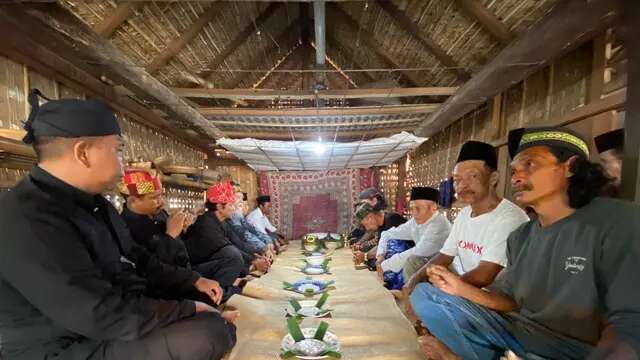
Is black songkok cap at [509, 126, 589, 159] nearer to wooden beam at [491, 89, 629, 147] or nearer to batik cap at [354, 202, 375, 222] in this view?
wooden beam at [491, 89, 629, 147]

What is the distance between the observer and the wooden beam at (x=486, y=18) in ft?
9.30

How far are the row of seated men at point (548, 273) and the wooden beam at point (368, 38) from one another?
3.04 m

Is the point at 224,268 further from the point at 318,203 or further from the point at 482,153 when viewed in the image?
the point at 318,203

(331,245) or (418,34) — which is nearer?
(418,34)

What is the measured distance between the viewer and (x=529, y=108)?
115 inches

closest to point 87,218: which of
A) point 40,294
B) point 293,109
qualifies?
point 40,294

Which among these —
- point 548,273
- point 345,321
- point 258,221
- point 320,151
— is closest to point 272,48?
point 320,151

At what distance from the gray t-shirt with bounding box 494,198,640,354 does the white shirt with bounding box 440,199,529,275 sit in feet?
0.97

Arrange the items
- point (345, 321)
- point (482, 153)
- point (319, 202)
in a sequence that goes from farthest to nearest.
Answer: point (319, 202), point (345, 321), point (482, 153)

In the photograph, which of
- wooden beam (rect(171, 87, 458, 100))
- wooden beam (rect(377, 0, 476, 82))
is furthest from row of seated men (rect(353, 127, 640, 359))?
wooden beam (rect(377, 0, 476, 82))

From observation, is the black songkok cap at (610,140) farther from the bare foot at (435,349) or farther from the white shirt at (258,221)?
the white shirt at (258,221)

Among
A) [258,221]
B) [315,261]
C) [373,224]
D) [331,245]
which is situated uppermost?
[373,224]

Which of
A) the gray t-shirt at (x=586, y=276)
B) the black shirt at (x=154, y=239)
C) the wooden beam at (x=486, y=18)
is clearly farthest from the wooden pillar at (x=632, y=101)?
the black shirt at (x=154, y=239)

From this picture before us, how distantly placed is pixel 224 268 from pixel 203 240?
1.31ft
